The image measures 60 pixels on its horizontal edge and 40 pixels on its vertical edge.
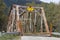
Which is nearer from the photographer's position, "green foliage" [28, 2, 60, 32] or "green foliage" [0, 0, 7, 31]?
"green foliage" [28, 2, 60, 32]

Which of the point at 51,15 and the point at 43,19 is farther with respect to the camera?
the point at 51,15

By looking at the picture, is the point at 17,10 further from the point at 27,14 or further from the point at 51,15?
the point at 51,15

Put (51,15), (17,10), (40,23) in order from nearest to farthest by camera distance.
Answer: (17,10) < (40,23) < (51,15)

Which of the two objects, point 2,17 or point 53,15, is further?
point 53,15

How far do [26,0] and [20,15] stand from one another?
27405mm

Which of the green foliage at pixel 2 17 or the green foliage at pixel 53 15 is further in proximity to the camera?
the green foliage at pixel 2 17

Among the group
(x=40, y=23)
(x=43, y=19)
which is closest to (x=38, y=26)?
(x=40, y=23)

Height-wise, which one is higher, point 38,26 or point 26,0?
point 26,0

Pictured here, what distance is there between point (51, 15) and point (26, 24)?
370 inches

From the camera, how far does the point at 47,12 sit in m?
37.3

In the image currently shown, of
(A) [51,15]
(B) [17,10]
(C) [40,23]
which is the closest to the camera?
(B) [17,10]

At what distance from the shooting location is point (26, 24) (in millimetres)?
26672

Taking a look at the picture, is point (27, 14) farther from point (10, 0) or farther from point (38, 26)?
point (10, 0)

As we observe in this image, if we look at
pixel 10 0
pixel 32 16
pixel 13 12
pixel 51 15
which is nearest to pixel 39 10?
pixel 32 16
